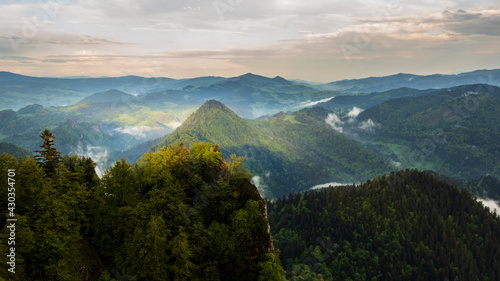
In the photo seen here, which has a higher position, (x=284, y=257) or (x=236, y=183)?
(x=236, y=183)

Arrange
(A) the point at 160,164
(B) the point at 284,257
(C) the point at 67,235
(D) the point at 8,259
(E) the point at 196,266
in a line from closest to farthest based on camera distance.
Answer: (D) the point at 8,259 → (C) the point at 67,235 → (E) the point at 196,266 → (A) the point at 160,164 → (B) the point at 284,257

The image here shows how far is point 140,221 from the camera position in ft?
165

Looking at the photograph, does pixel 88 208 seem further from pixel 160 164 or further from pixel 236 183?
pixel 236 183

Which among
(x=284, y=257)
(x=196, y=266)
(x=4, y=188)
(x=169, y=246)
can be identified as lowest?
(x=284, y=257)

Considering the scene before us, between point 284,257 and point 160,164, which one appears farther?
point 284,257

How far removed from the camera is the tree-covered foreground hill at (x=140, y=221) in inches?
1747

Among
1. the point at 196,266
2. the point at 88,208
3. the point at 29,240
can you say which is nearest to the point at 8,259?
the point at 29,240

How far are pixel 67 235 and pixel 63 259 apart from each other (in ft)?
12.9

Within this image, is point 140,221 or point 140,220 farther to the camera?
point 140,220

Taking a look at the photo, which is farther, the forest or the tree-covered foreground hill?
the forest

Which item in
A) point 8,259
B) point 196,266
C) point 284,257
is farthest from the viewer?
point 284,257

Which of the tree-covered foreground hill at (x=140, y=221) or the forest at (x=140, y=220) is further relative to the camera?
the forest at (x=140, y=220)

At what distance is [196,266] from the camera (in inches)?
1946

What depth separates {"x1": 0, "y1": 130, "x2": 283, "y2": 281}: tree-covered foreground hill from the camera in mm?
44375
